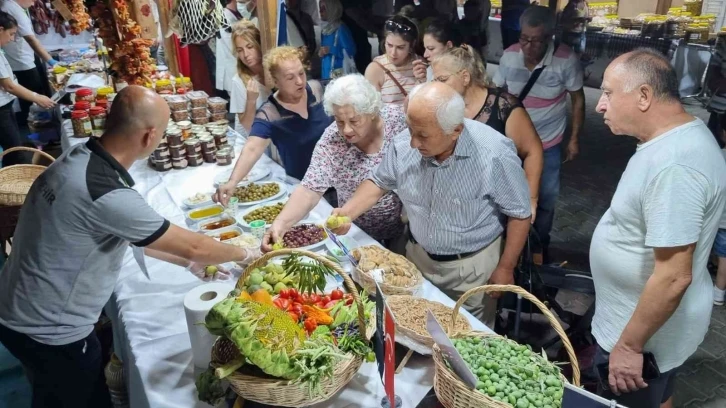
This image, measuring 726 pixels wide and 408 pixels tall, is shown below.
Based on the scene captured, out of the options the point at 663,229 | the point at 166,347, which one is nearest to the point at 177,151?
the point at 166,347

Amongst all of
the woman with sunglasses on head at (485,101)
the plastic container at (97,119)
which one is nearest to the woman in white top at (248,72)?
the plastic container at (97,119)

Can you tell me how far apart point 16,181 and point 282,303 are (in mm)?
2560

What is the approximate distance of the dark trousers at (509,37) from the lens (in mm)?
3279

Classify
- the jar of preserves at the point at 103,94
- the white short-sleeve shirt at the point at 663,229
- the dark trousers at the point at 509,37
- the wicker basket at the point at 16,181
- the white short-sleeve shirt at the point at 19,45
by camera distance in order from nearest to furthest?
the white short-sleeve shirt at the point at 663,229, the wicker basket at the point at 16,181, the dark trousers at the point at 509,37, the jar of preserves at the point at 103,94, the white short-sleeve shirt at the point at 19,45

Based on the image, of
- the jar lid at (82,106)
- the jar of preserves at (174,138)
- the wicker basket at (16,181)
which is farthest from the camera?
the jar lid at (82,106)

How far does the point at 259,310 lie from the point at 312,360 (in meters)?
0.19

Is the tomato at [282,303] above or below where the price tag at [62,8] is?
below

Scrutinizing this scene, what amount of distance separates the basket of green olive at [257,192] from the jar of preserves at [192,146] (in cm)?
69

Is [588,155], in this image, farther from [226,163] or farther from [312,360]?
[312,360]

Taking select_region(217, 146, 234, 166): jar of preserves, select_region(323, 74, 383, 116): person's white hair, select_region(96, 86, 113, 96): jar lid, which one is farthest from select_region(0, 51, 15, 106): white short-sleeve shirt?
select_region(323, 74, 383, 116): person's white hair

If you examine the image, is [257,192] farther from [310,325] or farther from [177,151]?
[310,325]

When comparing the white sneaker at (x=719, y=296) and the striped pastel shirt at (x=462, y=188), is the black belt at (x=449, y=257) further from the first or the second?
the white sneaker at (x=719, y=296)

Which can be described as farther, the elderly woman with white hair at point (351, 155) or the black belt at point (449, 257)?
the elderly woman with white hair at point (351, 155)

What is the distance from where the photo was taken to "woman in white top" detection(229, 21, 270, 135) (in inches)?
142
